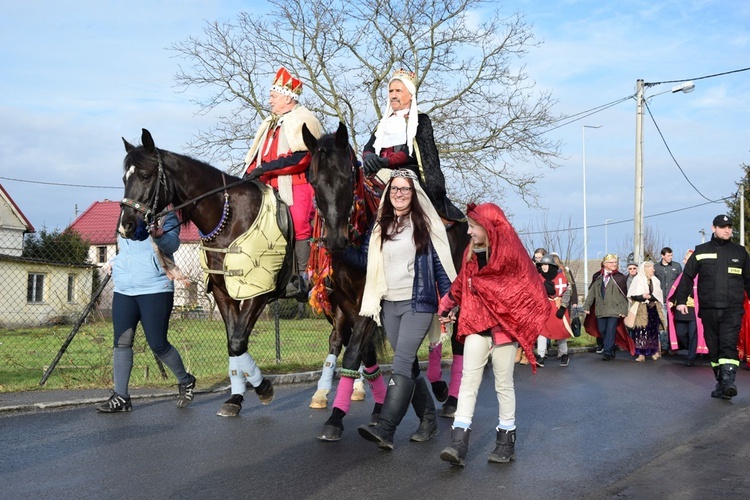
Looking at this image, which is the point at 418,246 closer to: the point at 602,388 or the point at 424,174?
Answer: the point at 424,174

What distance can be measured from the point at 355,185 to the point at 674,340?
1208 centimetres

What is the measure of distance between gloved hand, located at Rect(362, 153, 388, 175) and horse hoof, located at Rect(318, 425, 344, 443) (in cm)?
216

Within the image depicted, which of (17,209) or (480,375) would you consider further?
(17,209)

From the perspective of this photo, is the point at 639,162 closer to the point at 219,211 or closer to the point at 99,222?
the point at 219,211

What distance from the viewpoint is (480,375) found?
20.5ft

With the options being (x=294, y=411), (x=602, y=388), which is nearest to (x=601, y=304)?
(x=602, y=388)

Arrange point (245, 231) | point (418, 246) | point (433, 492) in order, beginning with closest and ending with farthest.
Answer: point (433, 492) < point (418, 246) < point (245, 231)

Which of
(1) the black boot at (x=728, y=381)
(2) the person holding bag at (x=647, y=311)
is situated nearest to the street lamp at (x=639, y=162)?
(2) the person holding bag at (x=647, y=311)

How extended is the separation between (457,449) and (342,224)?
1.81m

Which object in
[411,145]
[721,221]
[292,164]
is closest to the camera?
[411,145]

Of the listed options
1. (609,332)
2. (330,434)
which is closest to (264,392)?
(330,434)

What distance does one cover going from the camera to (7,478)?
5.54 metres

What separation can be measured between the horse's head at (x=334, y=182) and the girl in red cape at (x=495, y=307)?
0.91 m

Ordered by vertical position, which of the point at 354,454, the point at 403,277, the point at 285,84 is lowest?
the point at 354,454
